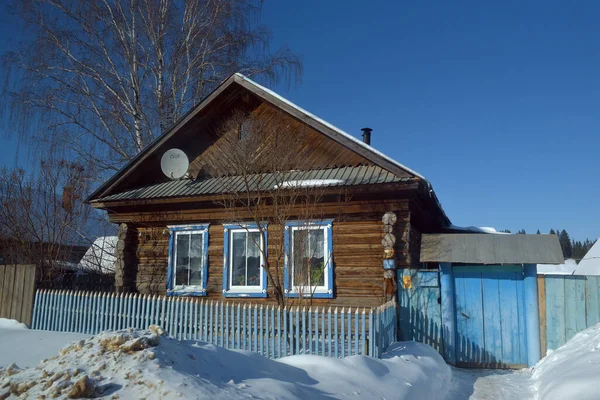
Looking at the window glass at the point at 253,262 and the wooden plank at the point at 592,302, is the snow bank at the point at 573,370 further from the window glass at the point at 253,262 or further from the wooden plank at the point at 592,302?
the window glass at the point at 253,262

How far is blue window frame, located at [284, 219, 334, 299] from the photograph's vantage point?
10688 mm

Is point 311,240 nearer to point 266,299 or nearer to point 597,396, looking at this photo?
point 266,299

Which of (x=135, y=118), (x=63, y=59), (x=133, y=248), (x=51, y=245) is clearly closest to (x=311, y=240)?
(x=133, y=248)

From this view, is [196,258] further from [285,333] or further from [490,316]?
[490,316]

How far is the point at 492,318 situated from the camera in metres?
9.69

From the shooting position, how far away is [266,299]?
36.9 feet

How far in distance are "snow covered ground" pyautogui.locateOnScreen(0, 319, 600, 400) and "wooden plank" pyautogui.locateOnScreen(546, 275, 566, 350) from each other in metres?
1.00

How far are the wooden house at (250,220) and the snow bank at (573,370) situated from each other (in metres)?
3.19

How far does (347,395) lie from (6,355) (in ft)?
20.8

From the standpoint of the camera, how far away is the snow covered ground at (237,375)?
4352 millimetres

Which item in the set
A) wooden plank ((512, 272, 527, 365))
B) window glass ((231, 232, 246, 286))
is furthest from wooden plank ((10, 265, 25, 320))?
wooden plank ((512, 272, 527, 365))

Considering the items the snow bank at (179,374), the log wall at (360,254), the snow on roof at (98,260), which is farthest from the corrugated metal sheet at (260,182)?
the snow on roof at (98,260)

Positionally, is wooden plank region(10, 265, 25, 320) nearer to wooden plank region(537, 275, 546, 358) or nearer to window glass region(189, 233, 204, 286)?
window glass region(189, 233, 204, 286)

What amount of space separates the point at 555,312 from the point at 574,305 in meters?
0.37
